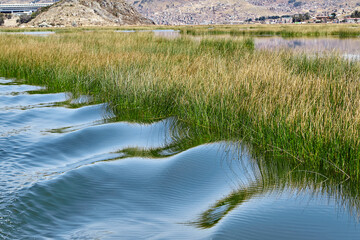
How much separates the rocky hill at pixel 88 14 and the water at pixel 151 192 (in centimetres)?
7397

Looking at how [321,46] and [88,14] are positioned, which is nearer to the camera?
[321,46]

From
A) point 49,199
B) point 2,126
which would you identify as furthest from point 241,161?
point 2,126

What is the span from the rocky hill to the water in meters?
74.0

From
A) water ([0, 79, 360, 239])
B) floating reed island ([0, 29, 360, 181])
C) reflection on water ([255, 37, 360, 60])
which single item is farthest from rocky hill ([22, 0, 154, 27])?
water ([0, 79, 360, 239])

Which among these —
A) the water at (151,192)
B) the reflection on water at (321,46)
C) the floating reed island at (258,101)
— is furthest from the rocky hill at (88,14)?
the water at (151,192)

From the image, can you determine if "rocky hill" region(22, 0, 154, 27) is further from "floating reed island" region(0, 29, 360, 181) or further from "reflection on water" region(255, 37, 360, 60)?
"floating reed island" region(0, 29, 360, 181)

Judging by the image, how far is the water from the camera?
9.72 feet

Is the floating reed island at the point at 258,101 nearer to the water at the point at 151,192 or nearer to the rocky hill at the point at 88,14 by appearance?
the water at the point at 151,192

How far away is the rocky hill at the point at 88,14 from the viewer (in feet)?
255

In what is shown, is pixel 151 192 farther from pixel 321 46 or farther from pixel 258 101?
pixel 321 46

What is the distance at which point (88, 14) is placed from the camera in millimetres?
82562

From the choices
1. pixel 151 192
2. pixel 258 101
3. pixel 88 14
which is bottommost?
pixel 151 192

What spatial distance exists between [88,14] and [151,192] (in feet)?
276

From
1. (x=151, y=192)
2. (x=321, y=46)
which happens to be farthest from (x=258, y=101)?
(x=321, y=46)
